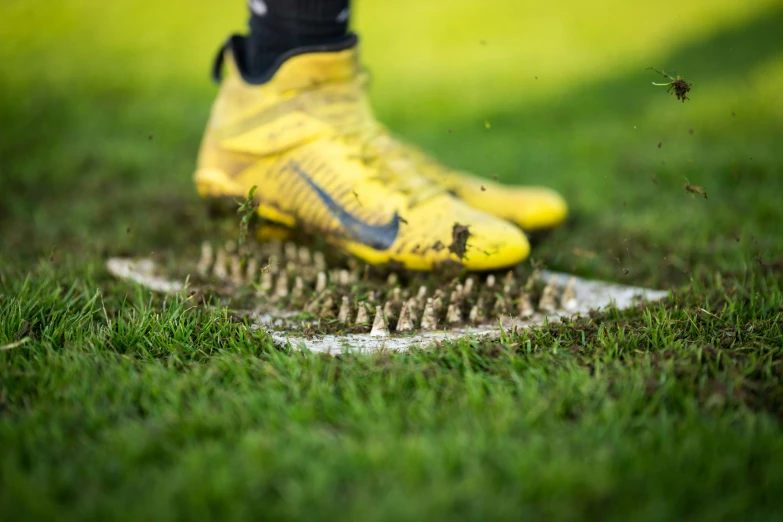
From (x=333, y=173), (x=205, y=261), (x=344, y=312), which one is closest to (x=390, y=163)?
(x=333, y=173)

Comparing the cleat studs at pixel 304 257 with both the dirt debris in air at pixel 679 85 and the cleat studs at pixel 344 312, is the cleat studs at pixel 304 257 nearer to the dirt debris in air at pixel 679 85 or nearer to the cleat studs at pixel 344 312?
the cleat studs at pixel 344 312

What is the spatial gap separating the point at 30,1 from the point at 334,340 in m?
7.28

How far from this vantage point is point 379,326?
6.06ft

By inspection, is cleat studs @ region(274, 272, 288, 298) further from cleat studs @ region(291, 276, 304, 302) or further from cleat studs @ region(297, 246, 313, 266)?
cleat studs @ region(297, 246, 313, 266)

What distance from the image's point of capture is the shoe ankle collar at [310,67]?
2312mm

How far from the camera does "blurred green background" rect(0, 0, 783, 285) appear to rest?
2889 mm

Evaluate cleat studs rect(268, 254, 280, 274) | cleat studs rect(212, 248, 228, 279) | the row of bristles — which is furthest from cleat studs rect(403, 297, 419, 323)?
cleat studs rect(212, 248, 228, 279)

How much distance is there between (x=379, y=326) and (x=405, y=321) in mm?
85

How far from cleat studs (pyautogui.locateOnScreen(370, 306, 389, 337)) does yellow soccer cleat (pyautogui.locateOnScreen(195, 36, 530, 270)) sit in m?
0.37

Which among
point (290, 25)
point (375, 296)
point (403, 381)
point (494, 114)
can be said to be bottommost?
point (403, 381)

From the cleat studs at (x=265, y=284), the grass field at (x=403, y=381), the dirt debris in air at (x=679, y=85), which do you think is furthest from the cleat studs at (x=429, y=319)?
the dirt debris in air at (x=679, y=85)

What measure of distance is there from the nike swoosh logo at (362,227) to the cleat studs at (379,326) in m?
0.39

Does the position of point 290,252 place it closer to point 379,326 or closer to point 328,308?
point 328,308

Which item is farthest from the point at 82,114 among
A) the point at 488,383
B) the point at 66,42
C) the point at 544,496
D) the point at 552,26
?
the point at 552,26
